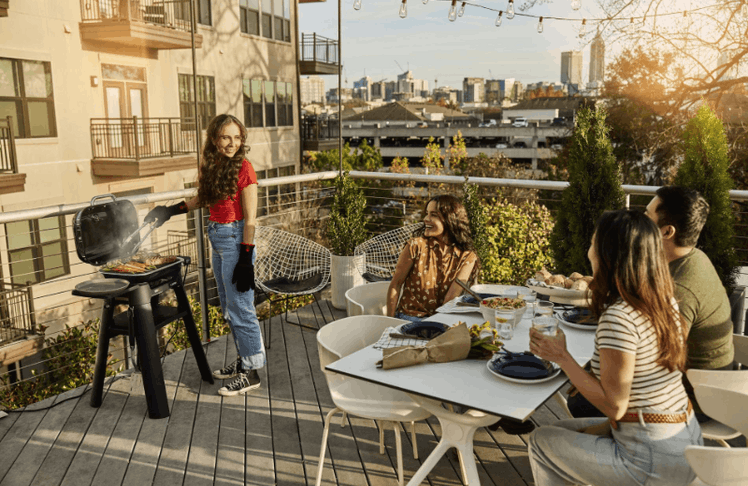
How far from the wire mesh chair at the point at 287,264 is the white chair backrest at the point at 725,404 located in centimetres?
271

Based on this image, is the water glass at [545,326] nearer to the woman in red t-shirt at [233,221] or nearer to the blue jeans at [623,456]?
the blue jeans at [623,456]

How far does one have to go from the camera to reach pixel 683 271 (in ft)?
7.13

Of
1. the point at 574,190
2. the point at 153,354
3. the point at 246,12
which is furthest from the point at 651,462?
the point at 246,12

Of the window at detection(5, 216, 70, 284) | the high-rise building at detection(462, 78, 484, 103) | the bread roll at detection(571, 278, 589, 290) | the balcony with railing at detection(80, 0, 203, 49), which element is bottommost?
the window at detection(5, 216, 70, 284)

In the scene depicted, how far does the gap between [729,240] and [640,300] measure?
2515 mm

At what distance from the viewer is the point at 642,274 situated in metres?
1.74

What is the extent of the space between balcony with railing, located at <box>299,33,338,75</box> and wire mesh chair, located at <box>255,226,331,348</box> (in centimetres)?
1274

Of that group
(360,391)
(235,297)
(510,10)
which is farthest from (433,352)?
(510,10)

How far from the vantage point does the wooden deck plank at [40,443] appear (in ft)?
8.84

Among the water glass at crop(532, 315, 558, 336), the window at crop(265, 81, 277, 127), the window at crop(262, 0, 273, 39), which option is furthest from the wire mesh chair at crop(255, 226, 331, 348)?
the window at crop(262, 0, 273, 39)

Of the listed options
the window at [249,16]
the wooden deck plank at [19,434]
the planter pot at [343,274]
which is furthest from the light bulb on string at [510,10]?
the window at [249,16]

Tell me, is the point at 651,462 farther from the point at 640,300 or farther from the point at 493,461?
the point at 493,461

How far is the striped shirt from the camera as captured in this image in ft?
5.57

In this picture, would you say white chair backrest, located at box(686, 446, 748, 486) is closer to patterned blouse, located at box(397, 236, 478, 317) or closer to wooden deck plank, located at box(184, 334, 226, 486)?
patterned blouse, located at box(397, 236, 478, 317)
